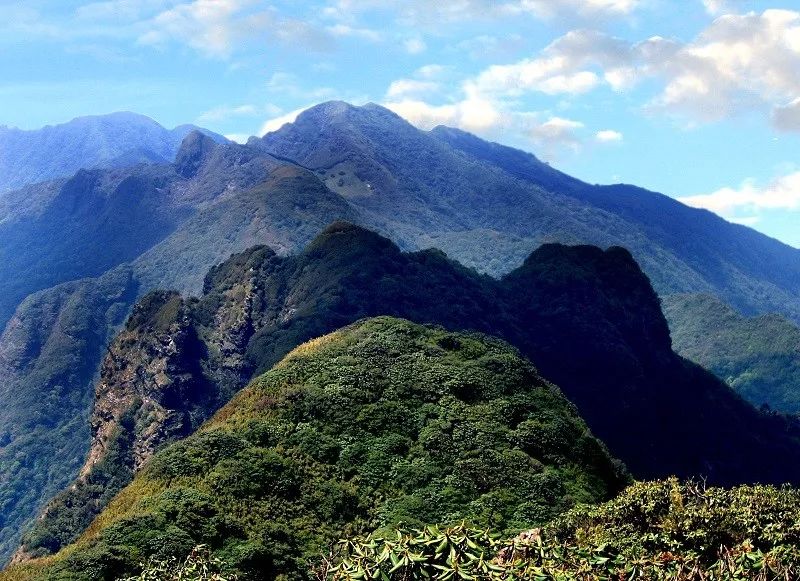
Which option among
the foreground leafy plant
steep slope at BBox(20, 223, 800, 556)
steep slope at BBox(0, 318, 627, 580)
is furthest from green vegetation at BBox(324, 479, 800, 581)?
steep slope at BBox(20, 223, 800, 556)

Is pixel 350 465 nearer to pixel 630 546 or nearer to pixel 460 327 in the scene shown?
pixel 630 546

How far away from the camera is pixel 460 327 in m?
137

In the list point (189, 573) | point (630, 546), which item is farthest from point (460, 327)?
point (189, 573)

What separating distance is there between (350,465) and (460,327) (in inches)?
3332

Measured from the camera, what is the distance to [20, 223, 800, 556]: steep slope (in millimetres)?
129375

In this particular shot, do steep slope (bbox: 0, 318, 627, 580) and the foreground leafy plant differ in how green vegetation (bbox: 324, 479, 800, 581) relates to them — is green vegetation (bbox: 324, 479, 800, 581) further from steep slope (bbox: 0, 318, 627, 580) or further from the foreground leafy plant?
steep slope (bbox: 0, 318, 627, 580)

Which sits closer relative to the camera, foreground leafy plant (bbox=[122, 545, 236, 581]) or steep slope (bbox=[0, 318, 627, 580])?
foreground leafy plant (bbox=[122, 545, 236, 581])

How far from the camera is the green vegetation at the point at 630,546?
2773 cm

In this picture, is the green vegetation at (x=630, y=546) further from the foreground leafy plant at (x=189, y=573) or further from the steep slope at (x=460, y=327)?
the steep slope at (x=460, y=327)

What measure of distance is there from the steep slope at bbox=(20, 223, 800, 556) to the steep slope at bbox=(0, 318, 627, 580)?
61084 millimetres

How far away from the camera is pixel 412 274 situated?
148375 millimetres

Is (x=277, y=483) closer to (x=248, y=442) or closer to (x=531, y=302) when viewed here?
(x=248, y=442)

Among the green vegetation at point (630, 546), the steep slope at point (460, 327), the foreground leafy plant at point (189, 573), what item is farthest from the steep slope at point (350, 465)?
the steep slope at point (460, 327)

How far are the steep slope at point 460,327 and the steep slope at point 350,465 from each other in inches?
2405
